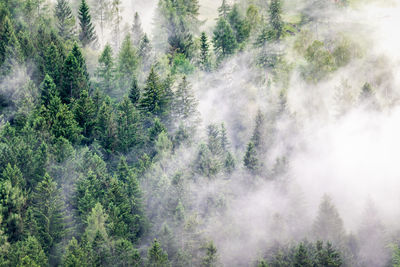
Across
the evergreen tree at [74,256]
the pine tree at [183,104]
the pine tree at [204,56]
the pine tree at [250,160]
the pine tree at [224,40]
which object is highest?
the pine tree at [224,40]

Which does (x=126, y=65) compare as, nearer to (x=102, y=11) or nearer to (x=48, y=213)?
(x=102, y=11)

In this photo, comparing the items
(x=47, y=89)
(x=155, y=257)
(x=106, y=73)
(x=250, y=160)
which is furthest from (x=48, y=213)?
(x=250, y=160)

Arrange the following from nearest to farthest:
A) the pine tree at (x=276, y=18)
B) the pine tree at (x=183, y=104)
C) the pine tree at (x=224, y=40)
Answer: the pine tree at (x=183, y=104) → the pine tree at (x=224, y=40) → the pine tree at (x=276, y=18)

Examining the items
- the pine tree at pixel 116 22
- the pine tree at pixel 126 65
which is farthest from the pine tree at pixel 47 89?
the pine tree at pixel 116 22

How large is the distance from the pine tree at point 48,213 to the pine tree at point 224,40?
161ft

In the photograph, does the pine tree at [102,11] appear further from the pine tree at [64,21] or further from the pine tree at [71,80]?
the pine tree at [71,80]

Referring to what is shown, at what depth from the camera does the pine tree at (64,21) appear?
3605 inches

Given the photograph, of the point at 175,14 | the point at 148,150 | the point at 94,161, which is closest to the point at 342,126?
the point at 175,14

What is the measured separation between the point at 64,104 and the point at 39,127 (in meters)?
4.39

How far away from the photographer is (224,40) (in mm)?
102062

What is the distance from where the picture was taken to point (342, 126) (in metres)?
106

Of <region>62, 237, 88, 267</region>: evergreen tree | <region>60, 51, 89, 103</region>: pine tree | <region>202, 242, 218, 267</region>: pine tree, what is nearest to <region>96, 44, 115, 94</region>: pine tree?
<region>60, 51, 89, 103</region>: pine tree

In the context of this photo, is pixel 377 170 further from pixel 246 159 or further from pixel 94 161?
pixel 94 161

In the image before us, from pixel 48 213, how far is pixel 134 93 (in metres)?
25.4
